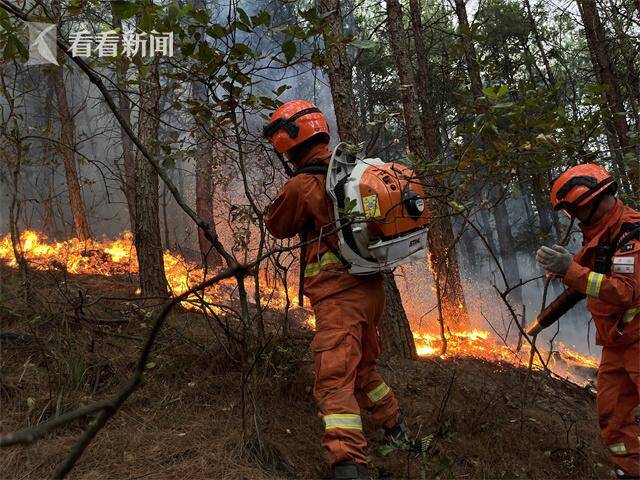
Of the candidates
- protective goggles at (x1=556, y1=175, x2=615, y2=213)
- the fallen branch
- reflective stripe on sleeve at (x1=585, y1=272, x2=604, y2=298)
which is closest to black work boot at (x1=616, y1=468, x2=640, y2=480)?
reflective stripe on sleeve at (x1=585, y1=272, x2=604, y2=298)

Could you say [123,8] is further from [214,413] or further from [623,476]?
[623,476]

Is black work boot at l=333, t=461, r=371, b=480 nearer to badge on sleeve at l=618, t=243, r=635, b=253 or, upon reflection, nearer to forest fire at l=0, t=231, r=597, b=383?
badge on sleeve at l=618, t=243, r=635, b=253

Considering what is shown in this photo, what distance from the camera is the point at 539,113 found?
3994mm

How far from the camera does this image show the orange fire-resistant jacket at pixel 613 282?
3117 mm

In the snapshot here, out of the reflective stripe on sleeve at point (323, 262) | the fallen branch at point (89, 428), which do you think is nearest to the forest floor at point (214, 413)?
the reflective stripe on sleeve at point (323, 262)

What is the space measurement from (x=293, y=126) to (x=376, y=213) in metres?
0.93

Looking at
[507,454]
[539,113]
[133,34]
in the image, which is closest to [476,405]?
[507,454]

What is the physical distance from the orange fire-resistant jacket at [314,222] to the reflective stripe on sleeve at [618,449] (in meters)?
2.26

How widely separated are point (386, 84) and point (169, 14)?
51.5 feet

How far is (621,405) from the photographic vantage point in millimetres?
3396

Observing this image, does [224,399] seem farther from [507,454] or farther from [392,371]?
[507,454]

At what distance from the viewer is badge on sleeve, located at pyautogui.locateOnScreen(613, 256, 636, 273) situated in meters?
3.12

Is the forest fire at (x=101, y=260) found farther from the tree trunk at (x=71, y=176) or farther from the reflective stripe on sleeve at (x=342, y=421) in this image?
the reflective stripe on sleeve at (x=342, y=421)

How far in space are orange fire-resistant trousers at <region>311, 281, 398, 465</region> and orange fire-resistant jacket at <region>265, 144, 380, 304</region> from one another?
0.27 feet
